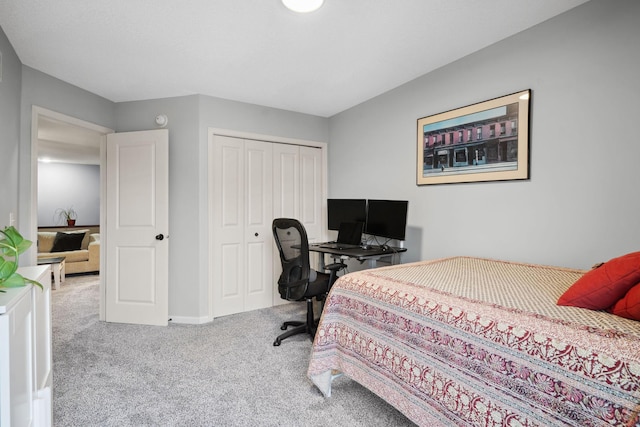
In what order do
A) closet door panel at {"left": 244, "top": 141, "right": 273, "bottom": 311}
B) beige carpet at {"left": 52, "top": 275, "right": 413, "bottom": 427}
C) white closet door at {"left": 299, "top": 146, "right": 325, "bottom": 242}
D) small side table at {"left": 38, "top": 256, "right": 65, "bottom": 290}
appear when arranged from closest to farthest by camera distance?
beige carpet at {"left": 52, "top": 275, "right": 413, "bottom": 427}, closet door panel at {"left": 244, "top": 141, "right": 273, "bottom": 311}, white closet door at {"left": 299, "top": 146, "right": 325, "bottom": 242}, small side table at {"left": 38, "top": 256, "right": 65, "bottom": 290}

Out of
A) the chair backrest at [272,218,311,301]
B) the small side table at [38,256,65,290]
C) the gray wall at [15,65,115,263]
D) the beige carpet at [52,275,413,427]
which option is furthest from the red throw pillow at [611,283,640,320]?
the small side table at [38,256,65,290]

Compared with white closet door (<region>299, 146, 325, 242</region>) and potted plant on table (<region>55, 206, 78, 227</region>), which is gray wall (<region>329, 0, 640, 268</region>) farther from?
potted plant on table (<region>55, 206, 78, 227</region>)

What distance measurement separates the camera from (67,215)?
23.9ft

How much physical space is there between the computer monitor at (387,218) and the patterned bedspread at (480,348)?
0.83m

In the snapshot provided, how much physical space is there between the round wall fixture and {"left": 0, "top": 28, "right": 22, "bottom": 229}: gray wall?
107 centimetres

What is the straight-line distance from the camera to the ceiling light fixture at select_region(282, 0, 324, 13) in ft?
5.89

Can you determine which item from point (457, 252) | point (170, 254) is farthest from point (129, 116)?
point (457, 252)

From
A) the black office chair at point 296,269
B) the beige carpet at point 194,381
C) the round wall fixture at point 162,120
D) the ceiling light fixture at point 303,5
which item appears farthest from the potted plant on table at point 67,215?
the ceiling light fixture at point 303,5

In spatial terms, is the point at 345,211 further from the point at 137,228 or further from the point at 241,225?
the point at 137,228

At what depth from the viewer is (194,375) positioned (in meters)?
2.22

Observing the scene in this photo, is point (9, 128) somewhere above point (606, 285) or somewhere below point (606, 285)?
above

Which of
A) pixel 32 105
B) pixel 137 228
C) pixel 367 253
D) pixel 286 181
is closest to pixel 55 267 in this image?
pixel 137 228

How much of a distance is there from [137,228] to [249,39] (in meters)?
2.27

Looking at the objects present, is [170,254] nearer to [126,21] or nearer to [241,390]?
[241,390]
